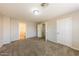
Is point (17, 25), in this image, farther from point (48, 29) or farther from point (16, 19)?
point (48, 29)

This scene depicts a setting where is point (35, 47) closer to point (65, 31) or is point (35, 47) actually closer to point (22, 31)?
point (22, 31)

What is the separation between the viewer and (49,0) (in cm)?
89

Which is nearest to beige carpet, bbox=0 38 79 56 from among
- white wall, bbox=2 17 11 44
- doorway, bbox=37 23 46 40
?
doorway, bbox=37 23 46 40

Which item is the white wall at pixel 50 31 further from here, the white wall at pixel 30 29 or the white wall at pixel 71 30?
the white wall at pixel 30 29

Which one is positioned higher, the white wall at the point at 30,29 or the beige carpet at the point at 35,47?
the white wall at the point at 30,29

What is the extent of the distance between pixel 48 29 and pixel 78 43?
652 mm

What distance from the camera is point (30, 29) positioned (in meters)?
1.72

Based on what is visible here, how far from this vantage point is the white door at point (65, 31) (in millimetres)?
1734

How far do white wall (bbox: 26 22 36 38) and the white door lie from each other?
510mm

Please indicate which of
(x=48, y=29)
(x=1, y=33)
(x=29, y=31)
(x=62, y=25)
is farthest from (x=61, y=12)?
(x=1, y=33)

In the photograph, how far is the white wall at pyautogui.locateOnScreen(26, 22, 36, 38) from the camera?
1690 millimetres

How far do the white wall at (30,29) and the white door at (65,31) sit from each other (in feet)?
1.67

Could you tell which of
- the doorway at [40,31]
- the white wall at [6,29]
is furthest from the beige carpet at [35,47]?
the white wall at [6,29]

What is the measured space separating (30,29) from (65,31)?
0.74 metres
